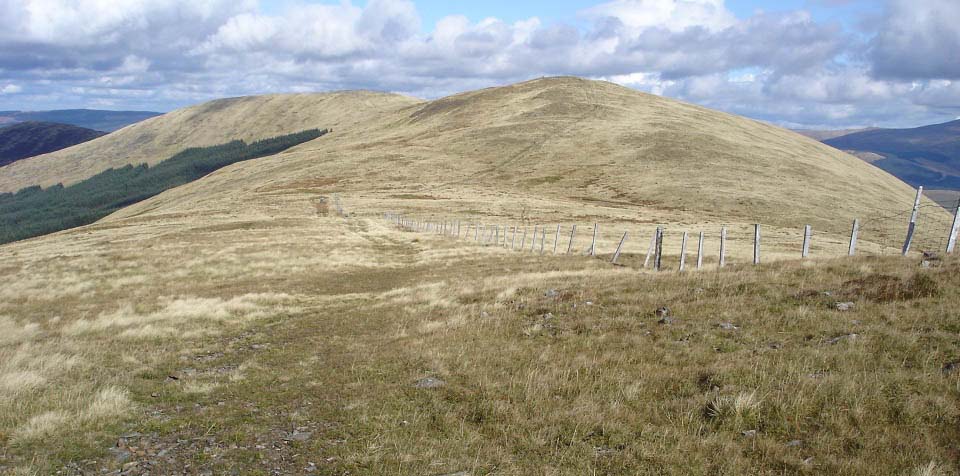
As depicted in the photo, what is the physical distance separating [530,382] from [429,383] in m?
1.96

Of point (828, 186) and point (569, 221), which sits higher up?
point (828, 186)

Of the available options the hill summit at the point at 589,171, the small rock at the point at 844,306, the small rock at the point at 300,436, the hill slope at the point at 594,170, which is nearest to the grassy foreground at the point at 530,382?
the small rock at the point at 300,436

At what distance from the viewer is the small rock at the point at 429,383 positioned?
9.91 meters

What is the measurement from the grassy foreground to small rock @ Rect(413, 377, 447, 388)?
0.07m

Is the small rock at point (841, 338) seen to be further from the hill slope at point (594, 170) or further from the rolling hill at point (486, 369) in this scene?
the hill slope at point (594, 170)

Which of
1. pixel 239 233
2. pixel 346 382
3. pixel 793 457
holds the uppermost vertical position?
pixel 793 457

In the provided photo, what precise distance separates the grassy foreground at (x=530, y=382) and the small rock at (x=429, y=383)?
0.22 ft

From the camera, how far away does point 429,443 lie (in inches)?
302

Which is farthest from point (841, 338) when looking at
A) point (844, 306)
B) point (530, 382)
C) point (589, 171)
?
point (589, 171)

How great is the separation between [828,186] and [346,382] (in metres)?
110

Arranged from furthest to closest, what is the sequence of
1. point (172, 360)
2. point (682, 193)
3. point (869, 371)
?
point (682, 193), point (172, 360), point (869, 371)

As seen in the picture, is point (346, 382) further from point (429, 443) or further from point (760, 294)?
point (760, 294)

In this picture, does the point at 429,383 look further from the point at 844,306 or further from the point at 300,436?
the point at 844,306

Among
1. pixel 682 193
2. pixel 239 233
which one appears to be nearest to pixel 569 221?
pixel 682 193
